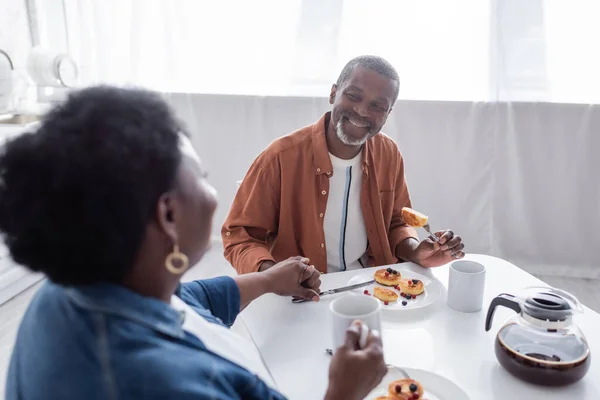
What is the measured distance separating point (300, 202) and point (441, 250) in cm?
46

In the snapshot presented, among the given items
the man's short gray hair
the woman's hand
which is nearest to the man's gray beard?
the man's short gray hair

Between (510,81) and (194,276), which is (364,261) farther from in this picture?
(510,81)

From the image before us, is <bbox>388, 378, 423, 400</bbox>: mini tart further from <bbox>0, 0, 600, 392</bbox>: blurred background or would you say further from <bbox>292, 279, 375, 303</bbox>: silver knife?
<bbox>0, 0, 600, 392</bbox>: blurred background

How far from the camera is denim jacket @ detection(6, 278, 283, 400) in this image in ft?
1.59

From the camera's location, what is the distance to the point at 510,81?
8.59ft

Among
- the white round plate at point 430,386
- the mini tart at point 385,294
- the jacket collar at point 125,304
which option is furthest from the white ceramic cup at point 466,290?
the jacket collar at point 125,304

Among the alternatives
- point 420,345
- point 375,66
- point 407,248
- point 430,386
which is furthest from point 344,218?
point 430,386

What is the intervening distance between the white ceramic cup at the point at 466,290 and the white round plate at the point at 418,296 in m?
0.05

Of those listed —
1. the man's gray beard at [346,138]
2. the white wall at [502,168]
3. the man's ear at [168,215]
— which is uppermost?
the man's ear at [168,215]

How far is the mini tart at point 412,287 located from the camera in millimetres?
1122

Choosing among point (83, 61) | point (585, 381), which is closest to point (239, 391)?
point (585, 381)

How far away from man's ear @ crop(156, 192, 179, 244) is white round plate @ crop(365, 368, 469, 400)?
450mm

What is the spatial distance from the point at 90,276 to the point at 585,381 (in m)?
0.82

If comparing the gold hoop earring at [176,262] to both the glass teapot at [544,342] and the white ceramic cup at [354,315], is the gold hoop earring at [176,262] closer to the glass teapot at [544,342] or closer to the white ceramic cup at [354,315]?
the white ceramic cup at [354,315]
